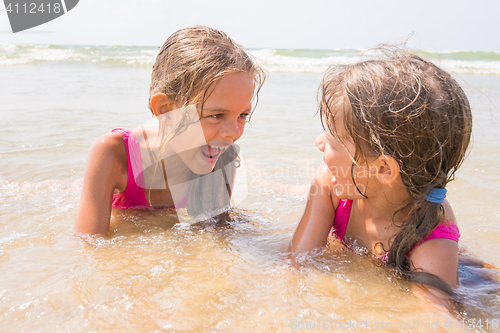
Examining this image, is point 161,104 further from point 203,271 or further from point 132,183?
point 203,271

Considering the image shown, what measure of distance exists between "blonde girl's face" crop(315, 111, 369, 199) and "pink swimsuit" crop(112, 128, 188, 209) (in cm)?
122

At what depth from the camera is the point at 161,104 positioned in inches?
89.8

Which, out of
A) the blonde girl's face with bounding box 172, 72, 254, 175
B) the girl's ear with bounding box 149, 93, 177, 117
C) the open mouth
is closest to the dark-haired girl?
the blonde girl's face with bounding box 172, 72, 254, 175

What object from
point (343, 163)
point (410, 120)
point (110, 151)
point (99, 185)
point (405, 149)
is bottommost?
point (99, 185)

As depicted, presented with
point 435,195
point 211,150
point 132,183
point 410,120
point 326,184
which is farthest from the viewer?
point 132,183

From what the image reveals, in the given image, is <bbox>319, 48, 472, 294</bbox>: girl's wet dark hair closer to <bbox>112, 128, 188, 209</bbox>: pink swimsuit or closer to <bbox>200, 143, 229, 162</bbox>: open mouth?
<bbox>200, 143, 229, 162</bbox>: open mouth

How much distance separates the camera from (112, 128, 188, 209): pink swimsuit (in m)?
2.47

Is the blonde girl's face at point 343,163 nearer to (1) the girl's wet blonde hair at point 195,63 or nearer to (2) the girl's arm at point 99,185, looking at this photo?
(1) the girl's wet blonde hair at point 195,63

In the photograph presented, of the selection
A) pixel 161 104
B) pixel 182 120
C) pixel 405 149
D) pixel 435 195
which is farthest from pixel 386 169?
pixel 161 104

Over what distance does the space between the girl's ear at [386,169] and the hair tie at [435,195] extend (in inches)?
7.2

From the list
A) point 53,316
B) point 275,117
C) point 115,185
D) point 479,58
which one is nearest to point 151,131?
point 115,185

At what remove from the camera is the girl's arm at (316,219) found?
216 cm

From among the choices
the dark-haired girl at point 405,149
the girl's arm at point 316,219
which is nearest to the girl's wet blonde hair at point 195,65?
the dark-haired girl at point 405,149

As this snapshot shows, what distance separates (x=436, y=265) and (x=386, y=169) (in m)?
0.50
